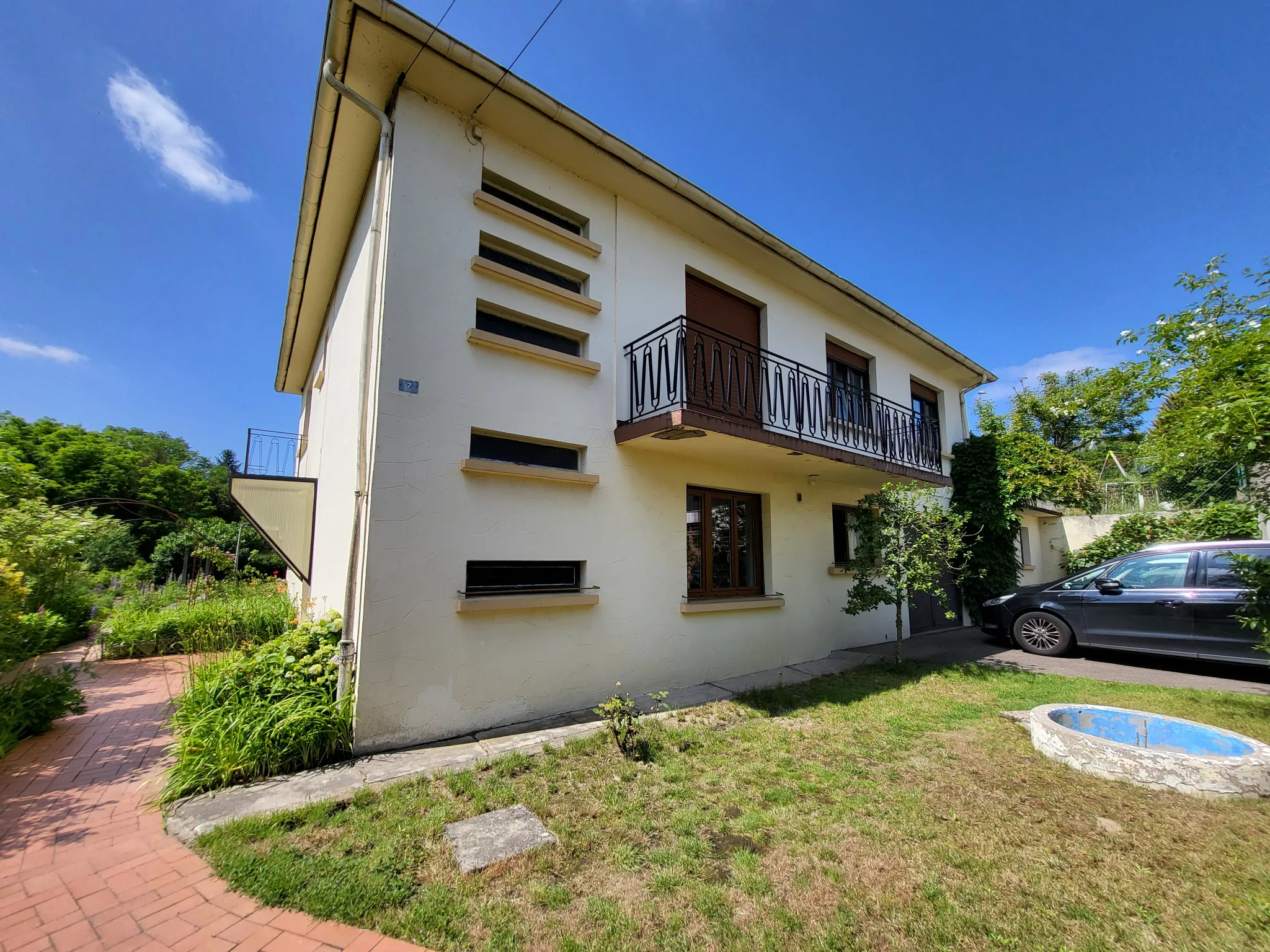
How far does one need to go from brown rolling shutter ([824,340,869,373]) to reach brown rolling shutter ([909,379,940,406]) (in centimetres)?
182

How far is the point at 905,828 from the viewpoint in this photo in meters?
2.96

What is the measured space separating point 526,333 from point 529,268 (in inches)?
31.6

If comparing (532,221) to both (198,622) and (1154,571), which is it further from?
(1154,571)

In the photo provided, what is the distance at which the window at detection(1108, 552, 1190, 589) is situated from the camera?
6746 millimetres

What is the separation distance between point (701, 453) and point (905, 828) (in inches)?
165

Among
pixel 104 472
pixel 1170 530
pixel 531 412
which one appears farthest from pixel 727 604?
pixel 104 472

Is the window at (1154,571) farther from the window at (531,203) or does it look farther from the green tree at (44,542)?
the green tree at (44,542)

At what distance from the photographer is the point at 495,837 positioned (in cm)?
286

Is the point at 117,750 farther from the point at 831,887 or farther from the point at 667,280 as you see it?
the point at 667,280

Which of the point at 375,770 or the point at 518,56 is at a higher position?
the point at 518,56

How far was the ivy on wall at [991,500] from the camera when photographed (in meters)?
10.6

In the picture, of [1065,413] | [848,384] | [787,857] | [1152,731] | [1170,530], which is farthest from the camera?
[1065,413]

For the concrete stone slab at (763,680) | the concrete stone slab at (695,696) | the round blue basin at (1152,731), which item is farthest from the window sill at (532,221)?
the round blue basin at (1152,731)

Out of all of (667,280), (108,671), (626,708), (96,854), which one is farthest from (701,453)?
(108,671)
